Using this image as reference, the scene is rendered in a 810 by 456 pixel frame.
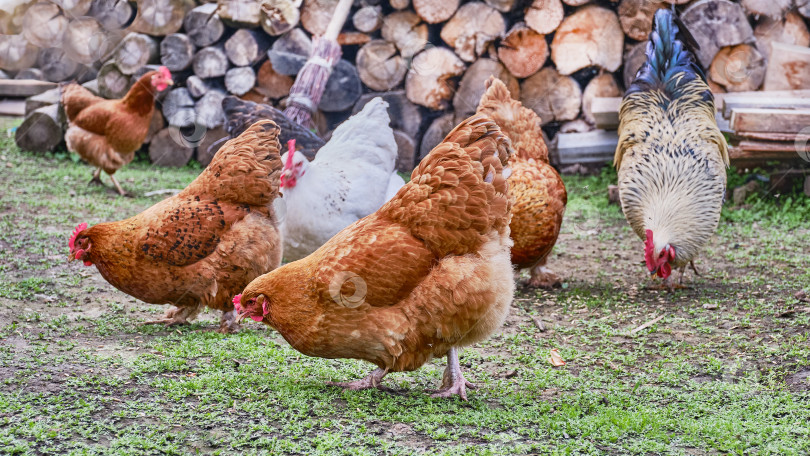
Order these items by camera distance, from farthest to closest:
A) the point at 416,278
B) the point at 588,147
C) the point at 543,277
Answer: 1. the point at 588,147
2. the point at 543,277
3. the point at 416,278

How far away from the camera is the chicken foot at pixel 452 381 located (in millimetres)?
3404

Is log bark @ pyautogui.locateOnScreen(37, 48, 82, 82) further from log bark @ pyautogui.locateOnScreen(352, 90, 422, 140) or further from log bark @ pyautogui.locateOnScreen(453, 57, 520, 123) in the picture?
log bark @ pyautogui.locateOnScreen(453, 57, 520, 123)

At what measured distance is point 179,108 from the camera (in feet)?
30.2

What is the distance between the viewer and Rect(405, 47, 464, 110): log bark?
8.68 meters

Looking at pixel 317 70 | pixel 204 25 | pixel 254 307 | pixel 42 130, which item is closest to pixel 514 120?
pixel 254 307

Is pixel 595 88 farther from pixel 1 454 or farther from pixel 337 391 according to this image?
pixel 1 454

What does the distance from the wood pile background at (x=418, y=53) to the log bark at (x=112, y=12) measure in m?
0.01

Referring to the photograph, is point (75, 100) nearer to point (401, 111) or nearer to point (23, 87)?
point (23, 87)

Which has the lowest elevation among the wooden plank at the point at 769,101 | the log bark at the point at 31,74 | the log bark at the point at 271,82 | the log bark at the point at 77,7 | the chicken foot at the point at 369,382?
the chicken foot at the point at 369,382

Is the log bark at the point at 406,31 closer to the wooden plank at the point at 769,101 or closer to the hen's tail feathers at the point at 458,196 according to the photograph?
the wooden plank at the point at 769,101

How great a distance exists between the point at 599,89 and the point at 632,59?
1.74 feet

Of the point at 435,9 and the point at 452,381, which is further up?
the point at 435,9

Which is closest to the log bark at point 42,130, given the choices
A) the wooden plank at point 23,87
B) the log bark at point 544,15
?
the wooden plank at point 23,87

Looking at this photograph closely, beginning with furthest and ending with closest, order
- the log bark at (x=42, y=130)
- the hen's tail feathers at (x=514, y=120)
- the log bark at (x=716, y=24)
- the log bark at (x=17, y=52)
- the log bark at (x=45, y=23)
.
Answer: the log bark at (x=17, y=52)
the log bark at (x=45, y=23)
the log bark at (x=42, y=130)
the log bark at (x=716, y=24)
the hen's tail feathers at (x=514, y=120)
